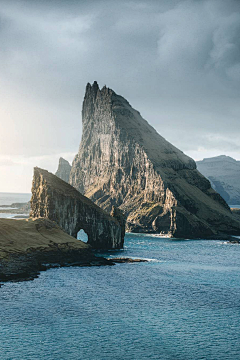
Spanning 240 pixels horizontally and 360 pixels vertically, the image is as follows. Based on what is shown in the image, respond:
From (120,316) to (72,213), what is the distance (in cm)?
8817

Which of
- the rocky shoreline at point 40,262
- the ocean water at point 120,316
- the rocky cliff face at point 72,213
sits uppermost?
the rocky cliff face at point 72,213

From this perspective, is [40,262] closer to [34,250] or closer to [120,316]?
[34,250]

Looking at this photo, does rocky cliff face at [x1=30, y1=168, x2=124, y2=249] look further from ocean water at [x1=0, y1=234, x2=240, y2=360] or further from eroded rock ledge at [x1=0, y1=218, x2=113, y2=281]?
ocean water at [x1=0, y1=234, x2=240, y2=360]

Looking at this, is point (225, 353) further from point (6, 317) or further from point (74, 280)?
point (74, 280)

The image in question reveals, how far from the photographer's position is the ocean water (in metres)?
46.5

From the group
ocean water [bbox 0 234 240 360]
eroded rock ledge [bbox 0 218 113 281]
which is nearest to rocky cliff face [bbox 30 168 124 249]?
eroded rock ledge [bbox 0 218 113 281]

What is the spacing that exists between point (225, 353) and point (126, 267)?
57419 mm

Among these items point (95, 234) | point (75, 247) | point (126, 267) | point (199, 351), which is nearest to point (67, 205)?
point (95, 234)

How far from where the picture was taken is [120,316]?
194ft

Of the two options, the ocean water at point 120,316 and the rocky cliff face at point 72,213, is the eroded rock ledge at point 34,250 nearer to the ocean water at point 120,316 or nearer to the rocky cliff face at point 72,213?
the ocean water at point 120,316

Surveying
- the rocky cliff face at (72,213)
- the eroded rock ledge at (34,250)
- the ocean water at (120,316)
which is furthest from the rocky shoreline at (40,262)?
the rocky cliff face at (72,213)

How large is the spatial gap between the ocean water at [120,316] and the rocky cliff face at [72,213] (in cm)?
4842

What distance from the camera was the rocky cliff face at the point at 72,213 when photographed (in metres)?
143

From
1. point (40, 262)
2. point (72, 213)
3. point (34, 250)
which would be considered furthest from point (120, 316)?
point (72, 213)
